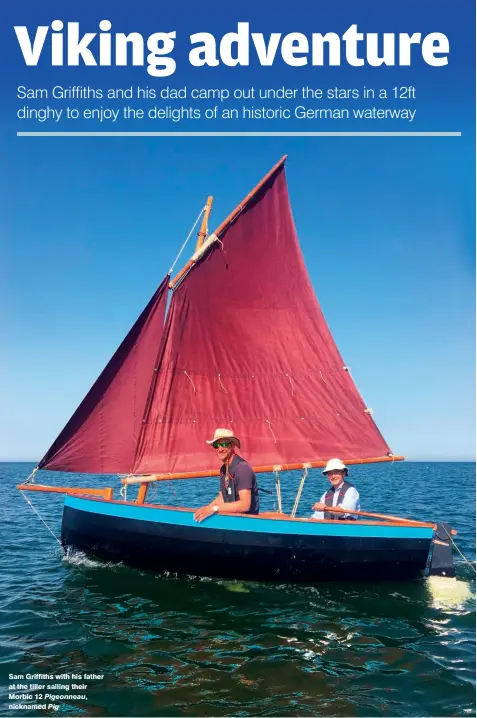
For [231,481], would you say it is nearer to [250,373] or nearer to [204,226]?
[250,373]

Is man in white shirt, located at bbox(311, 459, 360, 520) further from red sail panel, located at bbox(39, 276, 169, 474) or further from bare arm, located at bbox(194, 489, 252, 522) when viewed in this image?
red sail panel, located at bbox(39, 276, 169, 474)

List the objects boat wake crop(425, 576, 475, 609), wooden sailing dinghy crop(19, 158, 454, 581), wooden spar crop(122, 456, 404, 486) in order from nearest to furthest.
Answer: boat wake crop(425, 576, 475, 609) → wooden spar crop(122, 456, 404, 486) → wooden sailing dinghy crop(19, 158, 454, 581)

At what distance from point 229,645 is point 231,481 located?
3.42 meters

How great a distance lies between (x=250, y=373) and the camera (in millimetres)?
14273

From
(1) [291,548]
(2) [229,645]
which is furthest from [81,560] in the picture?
(2) [229,645]

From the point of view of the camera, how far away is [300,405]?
14.4 meters

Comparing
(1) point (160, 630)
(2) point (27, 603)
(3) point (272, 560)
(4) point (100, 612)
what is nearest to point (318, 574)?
(3) point (272, 560)

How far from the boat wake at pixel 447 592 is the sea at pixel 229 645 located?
3 centimetres

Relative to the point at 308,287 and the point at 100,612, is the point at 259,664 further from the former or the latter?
the point at 308,287

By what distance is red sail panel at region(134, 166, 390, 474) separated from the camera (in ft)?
45.0

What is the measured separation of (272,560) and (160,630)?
309cm

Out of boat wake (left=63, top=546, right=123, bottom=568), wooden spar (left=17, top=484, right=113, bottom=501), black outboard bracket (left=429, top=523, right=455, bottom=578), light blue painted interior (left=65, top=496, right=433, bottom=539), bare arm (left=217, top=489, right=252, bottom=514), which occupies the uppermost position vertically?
bare arm (left=217, top=489, right=252, bottom=514)

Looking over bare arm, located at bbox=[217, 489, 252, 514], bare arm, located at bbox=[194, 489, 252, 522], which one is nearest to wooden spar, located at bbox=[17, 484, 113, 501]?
bare arm, located at bbox=[194, 489, 252, 522]

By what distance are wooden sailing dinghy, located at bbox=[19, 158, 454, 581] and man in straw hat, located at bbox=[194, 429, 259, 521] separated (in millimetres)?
2292
